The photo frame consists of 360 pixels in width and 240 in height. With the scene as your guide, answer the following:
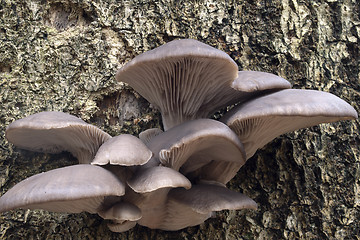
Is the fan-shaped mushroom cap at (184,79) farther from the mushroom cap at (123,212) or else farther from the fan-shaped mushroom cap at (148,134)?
the mushroom cap at (123,212)

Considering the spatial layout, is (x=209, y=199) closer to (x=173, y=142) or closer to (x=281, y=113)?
(x=173, y=142)

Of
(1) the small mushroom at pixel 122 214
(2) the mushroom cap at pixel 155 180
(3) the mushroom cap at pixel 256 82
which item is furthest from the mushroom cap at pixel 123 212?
(3) the mushroom cap at pixel 256 82

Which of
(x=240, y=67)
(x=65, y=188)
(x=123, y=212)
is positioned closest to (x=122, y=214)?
(x=123, y=212)

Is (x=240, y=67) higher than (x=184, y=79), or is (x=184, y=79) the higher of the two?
(x=184, y=79)

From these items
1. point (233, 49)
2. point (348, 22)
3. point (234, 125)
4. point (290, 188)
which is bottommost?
point (290, 188)

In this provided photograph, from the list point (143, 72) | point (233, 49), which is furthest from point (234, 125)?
point (233, 49)

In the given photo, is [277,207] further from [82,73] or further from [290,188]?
[82,73]
